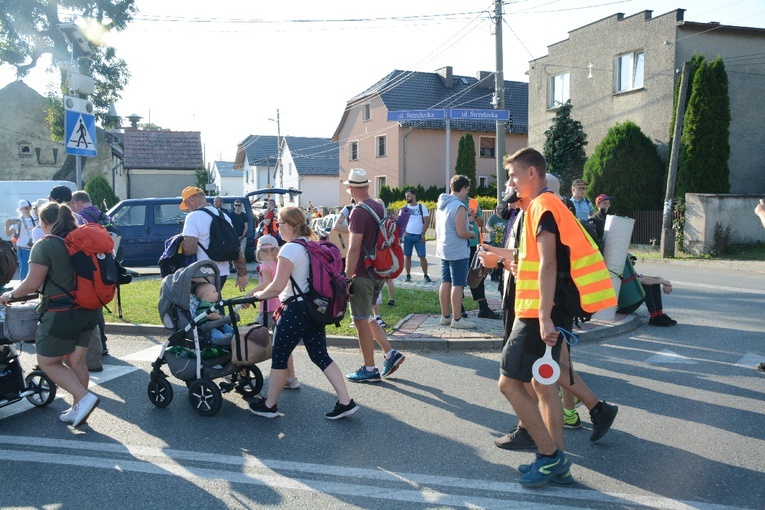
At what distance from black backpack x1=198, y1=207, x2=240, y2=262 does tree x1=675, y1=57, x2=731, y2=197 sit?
18.1 m

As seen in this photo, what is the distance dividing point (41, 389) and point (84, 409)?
2.91 feet

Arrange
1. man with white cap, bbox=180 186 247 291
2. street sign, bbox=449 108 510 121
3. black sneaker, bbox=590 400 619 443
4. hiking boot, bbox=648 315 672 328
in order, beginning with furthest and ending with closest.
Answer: street sign, bbox=449 108 510 121, hiking boot, bbox=648 315 672 328, man with white cap, bbox=180 186 247 291, black sneaker, bbox=590 400 619 443

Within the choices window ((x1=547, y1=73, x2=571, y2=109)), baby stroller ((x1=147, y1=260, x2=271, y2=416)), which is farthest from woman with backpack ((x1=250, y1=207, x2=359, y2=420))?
window ((x1=547, y1=73, x2=571, y2=109))

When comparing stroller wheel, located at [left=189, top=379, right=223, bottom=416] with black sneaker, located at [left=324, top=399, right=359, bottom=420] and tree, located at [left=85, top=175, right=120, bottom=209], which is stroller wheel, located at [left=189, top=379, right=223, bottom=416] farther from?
tree, located at [left=85, top=175, right=120, bottom=209]

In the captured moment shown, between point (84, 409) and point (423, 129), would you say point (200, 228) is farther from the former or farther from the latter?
point (423, 129)

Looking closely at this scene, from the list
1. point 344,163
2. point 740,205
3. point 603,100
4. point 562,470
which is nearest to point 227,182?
point 344,163

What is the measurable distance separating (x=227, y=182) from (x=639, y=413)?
90475 mm

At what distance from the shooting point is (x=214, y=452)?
15.3 feet

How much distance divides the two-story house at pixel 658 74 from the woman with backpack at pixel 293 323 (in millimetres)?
20631

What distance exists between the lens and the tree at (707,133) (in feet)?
68.2

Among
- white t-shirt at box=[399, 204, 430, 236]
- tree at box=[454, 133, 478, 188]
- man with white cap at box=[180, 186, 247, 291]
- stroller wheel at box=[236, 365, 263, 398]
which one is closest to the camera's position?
stroller wheel at box=[236, 365, 263, 398]

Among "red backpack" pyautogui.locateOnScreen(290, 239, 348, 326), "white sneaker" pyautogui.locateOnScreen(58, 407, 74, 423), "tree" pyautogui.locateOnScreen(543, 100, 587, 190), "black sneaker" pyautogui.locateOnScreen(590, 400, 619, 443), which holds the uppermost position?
"tree" pyautogui.locateOnScreen(543, 100, 587, 190)

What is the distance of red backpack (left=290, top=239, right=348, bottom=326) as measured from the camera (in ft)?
16.6

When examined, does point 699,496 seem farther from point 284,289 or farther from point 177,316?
point 177,316
